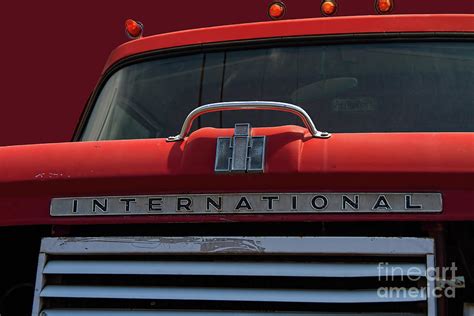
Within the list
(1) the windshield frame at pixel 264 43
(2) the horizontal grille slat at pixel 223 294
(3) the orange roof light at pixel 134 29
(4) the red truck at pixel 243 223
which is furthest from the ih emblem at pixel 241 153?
(3) the orange roof light at pixel 134 29

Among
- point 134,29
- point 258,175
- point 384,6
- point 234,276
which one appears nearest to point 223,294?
point 234,276

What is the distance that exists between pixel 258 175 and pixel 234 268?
27cm

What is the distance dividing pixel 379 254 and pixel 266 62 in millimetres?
1421

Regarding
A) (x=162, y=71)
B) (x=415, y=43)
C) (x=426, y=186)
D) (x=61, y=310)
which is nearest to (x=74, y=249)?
(x=61, y=310)

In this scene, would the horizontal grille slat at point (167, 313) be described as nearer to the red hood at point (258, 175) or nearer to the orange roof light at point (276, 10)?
the red hood at point (258, 175)

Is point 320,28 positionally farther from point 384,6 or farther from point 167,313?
point 167,313

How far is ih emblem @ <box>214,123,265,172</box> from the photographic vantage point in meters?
2.33

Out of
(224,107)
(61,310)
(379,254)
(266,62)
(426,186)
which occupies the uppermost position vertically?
(266,62)

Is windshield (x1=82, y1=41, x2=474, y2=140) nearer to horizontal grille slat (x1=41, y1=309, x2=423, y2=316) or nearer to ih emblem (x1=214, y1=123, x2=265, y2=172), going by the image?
ih emblem (x1=214, y1=123, x2=265, y2=172)

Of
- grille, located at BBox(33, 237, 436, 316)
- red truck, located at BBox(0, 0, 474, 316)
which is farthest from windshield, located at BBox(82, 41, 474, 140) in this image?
grille, located at BBox(33, 237, 436, 316)

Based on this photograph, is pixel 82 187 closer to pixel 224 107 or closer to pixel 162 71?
pixel 224 107

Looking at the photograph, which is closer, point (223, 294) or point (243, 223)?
point (223, 294)

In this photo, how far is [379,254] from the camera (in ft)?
7.39

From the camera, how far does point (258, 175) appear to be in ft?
7.61
